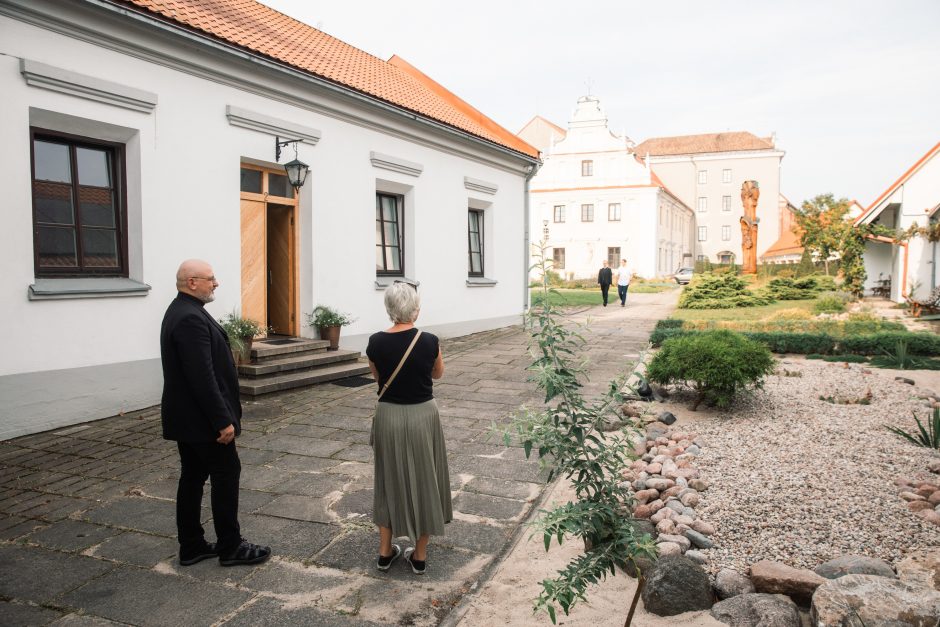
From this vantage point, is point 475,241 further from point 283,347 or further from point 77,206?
point 77,206

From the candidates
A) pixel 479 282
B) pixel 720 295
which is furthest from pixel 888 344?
pixel 720 295

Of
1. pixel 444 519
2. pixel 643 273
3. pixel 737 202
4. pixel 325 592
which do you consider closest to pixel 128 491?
pixel 325 592

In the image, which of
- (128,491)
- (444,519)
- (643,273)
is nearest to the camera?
(444,519)

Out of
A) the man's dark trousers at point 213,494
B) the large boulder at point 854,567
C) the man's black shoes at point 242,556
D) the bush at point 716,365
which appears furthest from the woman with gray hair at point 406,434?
the bush at point 716,365

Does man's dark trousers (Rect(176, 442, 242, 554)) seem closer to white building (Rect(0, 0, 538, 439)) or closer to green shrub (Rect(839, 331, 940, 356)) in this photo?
white building (Rect(0, 0, 538, 439))

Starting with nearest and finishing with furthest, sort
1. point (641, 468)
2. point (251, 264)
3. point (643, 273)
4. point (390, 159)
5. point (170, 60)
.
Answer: point (641, 468) < point (170, 60) < point (251, 264) < point (390, 159) < point (643, 273)

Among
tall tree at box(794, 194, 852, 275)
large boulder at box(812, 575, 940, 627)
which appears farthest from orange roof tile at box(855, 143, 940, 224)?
large boulder at box(812, 575, 940, 627)

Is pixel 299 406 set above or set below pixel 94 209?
below

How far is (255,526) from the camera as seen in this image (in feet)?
14.0

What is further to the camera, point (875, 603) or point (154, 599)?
point (154, 599)

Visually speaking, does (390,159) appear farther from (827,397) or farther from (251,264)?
(827,397)

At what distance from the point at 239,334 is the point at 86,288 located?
1929 millimetres

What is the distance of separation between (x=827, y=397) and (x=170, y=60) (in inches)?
377

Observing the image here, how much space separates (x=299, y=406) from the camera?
771 centimetres
